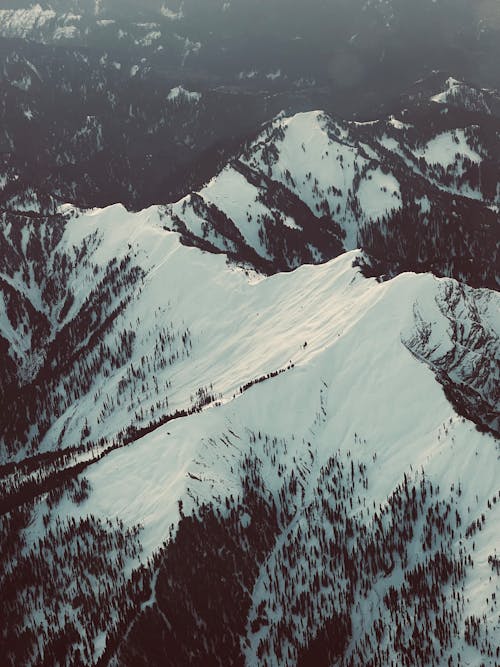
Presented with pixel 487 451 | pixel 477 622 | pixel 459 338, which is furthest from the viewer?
pixel 459 338

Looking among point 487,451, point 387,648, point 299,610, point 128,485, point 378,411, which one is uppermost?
point 128,485

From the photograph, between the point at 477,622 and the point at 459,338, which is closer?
the point at 477,622

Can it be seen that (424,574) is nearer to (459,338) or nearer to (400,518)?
(400,518)

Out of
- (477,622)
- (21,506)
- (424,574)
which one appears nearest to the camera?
(477,622)

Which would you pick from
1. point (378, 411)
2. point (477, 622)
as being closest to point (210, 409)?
point (378, 411)

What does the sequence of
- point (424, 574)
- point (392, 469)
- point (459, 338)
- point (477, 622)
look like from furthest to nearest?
point (459, 338) → point (392, 469) → point (424, 574) → point (477, 622)

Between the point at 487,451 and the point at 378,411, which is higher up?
the point at 378,411

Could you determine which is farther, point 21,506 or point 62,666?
point 21,506

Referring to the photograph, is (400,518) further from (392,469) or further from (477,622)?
(477,622)

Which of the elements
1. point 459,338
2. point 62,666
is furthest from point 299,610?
point 459,338
